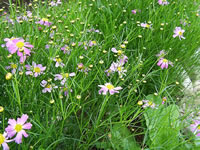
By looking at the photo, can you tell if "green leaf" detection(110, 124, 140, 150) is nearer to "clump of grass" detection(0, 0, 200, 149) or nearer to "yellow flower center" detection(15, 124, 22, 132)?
"clump of grass" detection(0, 0, 200, 149)

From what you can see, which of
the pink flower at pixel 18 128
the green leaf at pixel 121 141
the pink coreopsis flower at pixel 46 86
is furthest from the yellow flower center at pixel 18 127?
the green leaf at pixel 121 141

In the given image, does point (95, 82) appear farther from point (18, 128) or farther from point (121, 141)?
point (18, 128)

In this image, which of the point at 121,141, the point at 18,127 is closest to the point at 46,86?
the point at 18,127

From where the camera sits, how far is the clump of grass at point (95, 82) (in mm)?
894

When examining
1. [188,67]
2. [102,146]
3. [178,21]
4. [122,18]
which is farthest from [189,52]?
[102,146]

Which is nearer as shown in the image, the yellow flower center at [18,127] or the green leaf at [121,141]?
the yellow flower center at [18,127]

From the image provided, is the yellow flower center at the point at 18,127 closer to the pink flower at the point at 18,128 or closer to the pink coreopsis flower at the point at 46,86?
the pink flower at the point at 18,128

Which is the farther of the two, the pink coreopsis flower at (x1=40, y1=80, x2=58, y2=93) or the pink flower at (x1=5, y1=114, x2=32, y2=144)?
the pink coreopsis flower at (x1=40, y1=80, x2=58, y2=93)

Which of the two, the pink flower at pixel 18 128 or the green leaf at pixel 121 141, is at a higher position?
the pink flower at pixel 18 128

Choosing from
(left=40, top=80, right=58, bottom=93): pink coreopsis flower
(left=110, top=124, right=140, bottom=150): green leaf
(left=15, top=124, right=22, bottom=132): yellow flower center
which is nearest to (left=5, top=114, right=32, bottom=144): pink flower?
(left=15, top=124, right=22, bottom=132): yellow flower center

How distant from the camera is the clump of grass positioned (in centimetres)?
89

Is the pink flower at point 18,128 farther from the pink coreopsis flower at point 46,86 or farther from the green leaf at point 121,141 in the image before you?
the green leaf at point 121,141

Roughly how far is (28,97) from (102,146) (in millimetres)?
400

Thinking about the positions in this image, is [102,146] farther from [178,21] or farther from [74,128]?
[178,21]
